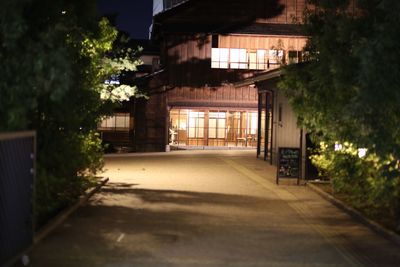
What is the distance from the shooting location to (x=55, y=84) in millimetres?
8234

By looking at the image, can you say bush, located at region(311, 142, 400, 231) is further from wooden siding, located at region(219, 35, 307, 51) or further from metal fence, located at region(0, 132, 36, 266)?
wooden siding, located at region(219, 35, 307, 51)

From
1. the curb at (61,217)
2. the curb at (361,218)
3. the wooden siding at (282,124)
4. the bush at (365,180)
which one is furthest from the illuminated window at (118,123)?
the bush at (365,180)

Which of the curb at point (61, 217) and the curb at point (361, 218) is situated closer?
the curb at point (61, 217)

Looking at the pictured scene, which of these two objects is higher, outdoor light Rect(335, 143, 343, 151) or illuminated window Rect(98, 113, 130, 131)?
illuminated window Rect(98, 113, 130, 131)

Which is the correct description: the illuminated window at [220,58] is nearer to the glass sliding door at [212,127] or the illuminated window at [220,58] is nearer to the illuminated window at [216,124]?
the glass sliding door at [212,127]

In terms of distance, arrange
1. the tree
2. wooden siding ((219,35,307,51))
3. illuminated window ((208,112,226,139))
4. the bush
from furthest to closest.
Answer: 1. illuminated window ((208,112,226,139))
2. wooden siding ((219,35,307,51))
3. the bush
4. the tree

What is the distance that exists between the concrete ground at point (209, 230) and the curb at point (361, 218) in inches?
5.6

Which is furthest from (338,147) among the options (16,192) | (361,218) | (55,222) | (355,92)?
→ (16,192)

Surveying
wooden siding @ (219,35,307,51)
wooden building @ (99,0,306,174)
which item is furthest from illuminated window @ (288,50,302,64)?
wooden siding @ (219,35,307,51)

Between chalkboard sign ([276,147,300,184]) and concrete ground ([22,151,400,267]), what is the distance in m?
0.35

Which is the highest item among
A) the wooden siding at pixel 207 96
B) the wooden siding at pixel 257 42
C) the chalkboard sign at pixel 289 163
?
the wooden siding at pixel 257 42

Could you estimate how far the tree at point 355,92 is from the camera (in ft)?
32.3

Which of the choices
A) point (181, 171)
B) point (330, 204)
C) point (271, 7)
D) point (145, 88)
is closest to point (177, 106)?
point (145, 88)

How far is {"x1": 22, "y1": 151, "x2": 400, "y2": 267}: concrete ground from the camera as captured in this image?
31.7 feet
